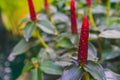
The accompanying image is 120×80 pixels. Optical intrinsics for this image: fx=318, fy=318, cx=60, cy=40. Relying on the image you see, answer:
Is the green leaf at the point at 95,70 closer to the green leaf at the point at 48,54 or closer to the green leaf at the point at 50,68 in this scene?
the green leaf at the point at 50,68

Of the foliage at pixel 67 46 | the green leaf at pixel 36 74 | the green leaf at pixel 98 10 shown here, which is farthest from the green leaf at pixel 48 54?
the green leaf at pixel 98 10

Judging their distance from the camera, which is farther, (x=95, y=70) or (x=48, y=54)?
(x=48, y=54)

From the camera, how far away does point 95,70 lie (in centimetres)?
65

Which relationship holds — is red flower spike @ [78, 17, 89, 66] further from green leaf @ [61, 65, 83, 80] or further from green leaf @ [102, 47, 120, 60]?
green leaf @ [102, 47, 120, 60]

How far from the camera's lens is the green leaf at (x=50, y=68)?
732mm

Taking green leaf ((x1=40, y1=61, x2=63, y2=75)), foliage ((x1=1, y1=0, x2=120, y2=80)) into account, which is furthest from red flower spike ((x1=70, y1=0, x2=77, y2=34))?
green leaf ((x1=40, y1=61, x2=63, y2=75))

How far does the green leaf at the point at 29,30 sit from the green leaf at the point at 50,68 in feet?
0.32

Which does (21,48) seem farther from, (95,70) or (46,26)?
(95,70)

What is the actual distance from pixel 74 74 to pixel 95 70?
0.04 metres

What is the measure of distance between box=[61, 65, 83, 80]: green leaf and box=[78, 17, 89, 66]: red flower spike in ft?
0.05

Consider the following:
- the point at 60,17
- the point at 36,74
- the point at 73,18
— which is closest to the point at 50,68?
the point at 36,74

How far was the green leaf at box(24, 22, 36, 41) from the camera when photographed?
0.81m

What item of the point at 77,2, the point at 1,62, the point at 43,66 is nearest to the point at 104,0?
the point at 77,2

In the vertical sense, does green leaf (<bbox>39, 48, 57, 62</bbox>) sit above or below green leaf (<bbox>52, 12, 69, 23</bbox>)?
below
